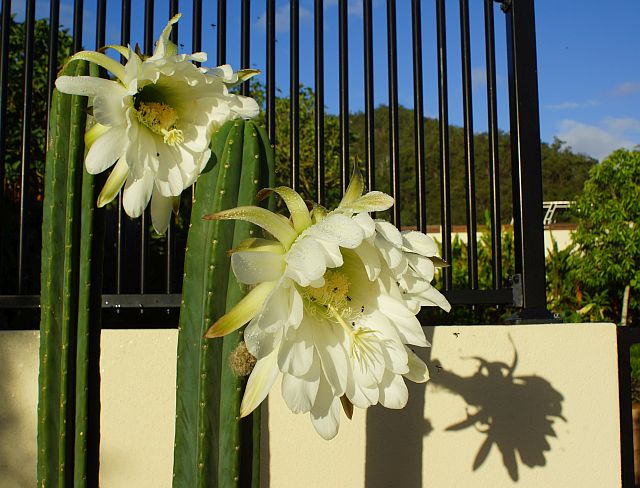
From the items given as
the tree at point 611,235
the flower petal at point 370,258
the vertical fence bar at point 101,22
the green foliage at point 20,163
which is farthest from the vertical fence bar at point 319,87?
the tree at point 611,235

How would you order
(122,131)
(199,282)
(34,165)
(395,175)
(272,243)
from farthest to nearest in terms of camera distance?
(34,165), (395,175), (199,282), (122,131), (272,243)

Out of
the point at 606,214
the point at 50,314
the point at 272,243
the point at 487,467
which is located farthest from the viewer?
the point at 606,214

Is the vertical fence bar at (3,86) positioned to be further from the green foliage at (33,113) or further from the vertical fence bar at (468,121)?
the vertical fence bar at (468,121)

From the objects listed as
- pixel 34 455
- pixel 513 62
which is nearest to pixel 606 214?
pixel 513 62

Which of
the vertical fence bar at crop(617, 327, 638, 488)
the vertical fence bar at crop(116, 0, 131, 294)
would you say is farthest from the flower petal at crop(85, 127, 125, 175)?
the vertical fence bar at crop(617, 327, 638, 488)

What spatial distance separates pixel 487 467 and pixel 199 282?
1256mm

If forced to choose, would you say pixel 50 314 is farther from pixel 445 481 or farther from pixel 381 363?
pixel 445 481

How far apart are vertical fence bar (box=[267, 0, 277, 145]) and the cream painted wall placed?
0.79m

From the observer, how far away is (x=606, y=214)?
11539 mm

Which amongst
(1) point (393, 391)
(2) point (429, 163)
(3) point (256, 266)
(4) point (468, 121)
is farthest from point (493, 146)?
(2) point (429, 163)

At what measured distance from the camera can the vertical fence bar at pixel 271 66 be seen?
2133 mm

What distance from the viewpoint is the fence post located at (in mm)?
2100

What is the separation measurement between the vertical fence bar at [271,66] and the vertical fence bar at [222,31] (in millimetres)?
150

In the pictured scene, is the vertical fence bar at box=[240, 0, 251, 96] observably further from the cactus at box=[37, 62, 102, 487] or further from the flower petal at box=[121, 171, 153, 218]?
the flower petal at box=[121, 171, 153, 218]
